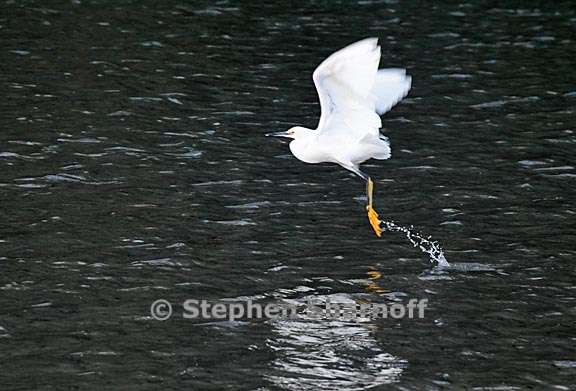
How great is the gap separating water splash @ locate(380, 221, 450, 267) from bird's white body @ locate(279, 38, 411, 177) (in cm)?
114

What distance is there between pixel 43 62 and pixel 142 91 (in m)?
2.29

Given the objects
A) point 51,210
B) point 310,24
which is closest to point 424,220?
point 51,210

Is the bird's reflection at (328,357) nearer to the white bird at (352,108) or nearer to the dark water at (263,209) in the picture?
the dark water at (263,209)

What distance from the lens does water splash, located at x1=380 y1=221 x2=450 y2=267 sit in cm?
1233

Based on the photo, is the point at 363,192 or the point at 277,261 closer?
the point at 277,261

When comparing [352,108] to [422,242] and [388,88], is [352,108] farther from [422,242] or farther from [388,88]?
[422,242]

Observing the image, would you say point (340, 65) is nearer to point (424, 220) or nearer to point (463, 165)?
point (424, 220)

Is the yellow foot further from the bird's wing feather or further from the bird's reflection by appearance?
the bird's reflection

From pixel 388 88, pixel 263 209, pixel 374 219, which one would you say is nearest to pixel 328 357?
pixel 374 219

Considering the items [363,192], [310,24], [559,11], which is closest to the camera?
[363,192]

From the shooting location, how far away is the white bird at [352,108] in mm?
10844

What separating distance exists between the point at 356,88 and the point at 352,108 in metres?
0.47

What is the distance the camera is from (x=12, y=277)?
37.3ft

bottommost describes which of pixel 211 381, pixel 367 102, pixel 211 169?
pixel 211 381
